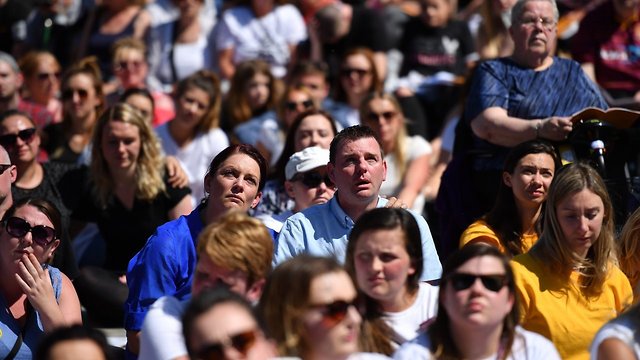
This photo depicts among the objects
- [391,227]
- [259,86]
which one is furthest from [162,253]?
[259,86]

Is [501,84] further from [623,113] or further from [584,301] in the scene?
[584,301]

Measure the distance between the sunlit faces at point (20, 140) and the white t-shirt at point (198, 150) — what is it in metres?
1.41

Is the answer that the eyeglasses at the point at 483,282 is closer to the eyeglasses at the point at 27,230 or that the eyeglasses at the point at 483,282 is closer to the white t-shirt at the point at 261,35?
the eyeglasses at the point at 27,230

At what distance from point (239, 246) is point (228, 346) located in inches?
32.9

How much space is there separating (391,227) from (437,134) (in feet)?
18.2

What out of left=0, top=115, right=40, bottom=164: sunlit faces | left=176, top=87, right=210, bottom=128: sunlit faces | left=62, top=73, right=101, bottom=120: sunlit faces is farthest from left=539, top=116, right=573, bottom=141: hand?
left=62, top=73, right=101, bottom=120: sunlit faces

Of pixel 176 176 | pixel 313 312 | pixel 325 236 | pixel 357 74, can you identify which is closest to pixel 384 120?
pixel 357 74

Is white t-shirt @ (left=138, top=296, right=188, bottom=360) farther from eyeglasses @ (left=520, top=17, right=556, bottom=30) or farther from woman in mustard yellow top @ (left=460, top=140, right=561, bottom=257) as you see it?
eyeglasses @ (left=520, top=17, right=556, bottom=30)

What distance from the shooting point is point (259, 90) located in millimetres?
10273

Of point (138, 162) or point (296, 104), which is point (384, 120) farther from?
point (138, 162)

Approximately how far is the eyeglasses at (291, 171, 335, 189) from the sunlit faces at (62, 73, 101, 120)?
2812 millimetres

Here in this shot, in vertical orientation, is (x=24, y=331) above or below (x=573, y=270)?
below

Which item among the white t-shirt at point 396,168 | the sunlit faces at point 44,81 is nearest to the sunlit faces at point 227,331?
the white t-shirt at point 396,168

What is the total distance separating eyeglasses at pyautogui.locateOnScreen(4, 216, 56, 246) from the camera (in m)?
6.51
